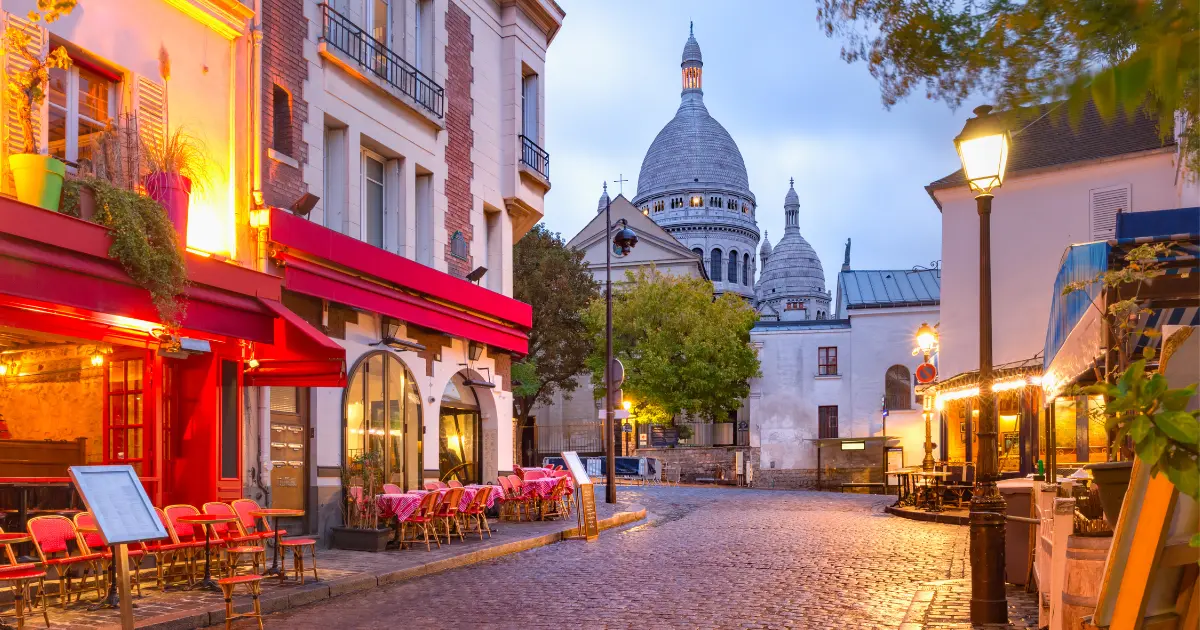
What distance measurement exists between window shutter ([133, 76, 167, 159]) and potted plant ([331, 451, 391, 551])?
5.44m

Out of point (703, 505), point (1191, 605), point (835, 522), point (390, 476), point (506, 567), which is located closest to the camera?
point (1191, 605)

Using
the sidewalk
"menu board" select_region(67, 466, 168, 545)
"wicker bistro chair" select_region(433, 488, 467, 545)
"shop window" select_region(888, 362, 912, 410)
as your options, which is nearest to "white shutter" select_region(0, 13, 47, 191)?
the sidewalk

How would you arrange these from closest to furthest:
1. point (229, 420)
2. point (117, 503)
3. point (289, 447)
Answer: point (117, 503)
point (229, 420)
point (289, 447)

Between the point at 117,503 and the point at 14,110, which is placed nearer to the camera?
the point at 117,503

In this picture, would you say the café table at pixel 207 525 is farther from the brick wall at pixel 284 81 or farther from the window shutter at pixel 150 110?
the brick wall at pixel 284 81

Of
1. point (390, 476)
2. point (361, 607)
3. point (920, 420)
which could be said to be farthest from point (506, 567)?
point (920, 420)

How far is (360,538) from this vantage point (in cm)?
1486

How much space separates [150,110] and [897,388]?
140 feet

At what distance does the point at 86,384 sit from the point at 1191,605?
40.7 feet

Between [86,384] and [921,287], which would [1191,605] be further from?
[921,287]

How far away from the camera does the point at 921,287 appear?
51.6 metres

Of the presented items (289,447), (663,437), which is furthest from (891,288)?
(289,447)

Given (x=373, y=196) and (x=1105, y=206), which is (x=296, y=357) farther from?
(x=1105, y=206)

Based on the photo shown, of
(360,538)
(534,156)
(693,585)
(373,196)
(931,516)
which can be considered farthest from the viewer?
(534,156)
